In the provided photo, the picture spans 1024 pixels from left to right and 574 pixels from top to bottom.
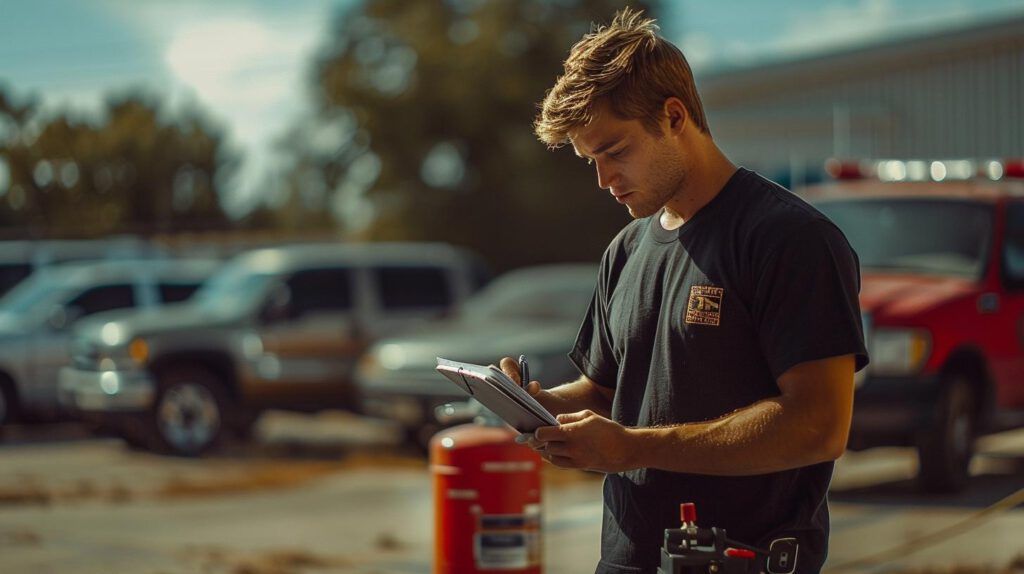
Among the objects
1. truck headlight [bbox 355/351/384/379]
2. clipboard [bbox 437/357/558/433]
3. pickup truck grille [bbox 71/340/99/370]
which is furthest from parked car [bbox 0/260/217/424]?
clipboard [bbox 437/357/558/433]

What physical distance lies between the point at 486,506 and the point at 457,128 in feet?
118

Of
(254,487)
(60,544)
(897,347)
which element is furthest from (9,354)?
(897,347)

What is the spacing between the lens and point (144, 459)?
13.0 m

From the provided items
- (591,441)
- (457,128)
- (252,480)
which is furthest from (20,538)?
(457,128)

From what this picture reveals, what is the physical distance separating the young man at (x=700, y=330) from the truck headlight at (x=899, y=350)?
616 centimetres

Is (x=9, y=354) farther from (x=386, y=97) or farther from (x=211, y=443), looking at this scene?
(x=386, y=97)

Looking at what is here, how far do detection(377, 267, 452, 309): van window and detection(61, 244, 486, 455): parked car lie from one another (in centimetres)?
22

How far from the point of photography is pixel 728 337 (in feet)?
9.02

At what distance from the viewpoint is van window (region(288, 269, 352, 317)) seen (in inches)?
533

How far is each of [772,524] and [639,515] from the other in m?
0.28

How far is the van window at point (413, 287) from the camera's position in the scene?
14203 mm

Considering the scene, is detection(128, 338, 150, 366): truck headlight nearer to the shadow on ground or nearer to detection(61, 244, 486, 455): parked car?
detection(61, 244, 486, 455): parked car

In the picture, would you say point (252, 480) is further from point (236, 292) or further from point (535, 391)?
point (535, 391)

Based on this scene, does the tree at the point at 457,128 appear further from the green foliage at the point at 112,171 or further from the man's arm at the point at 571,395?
the man's arm at the point at 571,395
